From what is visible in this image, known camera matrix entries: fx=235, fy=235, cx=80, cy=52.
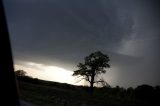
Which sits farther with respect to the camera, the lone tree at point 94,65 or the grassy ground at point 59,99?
the lone tree at point 94,65

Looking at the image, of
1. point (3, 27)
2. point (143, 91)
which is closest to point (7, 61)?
point (3, 27)

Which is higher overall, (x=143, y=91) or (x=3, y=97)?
(x=143, y=91)

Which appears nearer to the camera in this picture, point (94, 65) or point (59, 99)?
point (59, 99)

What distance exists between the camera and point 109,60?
70.6m

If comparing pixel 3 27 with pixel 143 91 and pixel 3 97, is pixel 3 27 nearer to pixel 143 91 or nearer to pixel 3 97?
pixel 3 97

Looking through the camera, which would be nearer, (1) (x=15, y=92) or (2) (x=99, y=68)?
(1) (x=15, y=92)

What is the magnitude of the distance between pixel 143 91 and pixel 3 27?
213 feet

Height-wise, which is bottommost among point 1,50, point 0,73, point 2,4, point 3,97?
point 3,97

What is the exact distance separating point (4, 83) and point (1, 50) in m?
0.16

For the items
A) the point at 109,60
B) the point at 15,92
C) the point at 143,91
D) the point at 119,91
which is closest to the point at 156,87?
the point at 143,91

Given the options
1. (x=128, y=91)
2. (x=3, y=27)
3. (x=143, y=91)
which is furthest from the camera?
(x=128, y=91)

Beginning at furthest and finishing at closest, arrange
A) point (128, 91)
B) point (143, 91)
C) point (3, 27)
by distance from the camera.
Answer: point (128, 91) < point (143, 91) < point (3, 27)

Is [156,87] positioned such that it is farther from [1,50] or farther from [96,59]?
[1,50]

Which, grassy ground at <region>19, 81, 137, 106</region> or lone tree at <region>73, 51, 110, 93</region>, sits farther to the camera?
lone tree at <region>73, 51, 110, 93</region>
